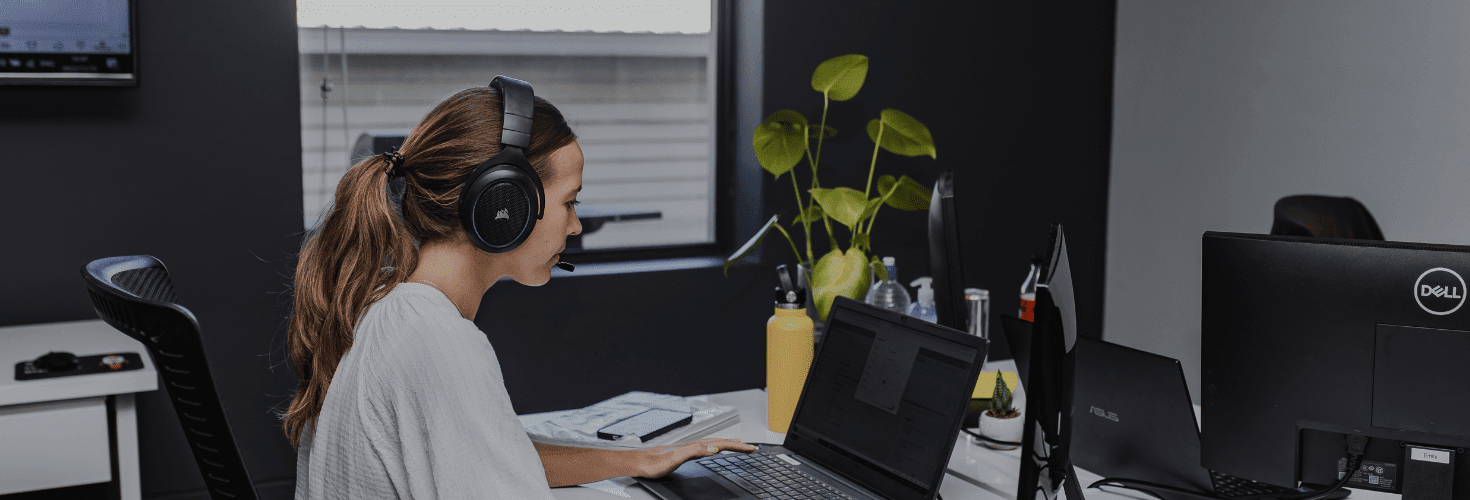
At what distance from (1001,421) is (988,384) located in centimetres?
26

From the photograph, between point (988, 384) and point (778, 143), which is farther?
point (778, 143)

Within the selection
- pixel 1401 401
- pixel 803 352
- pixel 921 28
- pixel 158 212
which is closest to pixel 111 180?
pixel 158 212

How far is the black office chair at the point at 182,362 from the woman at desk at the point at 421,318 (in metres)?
0.12

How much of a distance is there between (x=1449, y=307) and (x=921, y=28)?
208cm

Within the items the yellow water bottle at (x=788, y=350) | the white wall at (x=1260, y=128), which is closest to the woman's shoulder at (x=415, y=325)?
the yellow water bottle at (x=788, y=350)

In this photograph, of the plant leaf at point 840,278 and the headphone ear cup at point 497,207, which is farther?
the plant leaf at point 840,278

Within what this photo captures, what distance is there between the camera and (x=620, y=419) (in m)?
1.68

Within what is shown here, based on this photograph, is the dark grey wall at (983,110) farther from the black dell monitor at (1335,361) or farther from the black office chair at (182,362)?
the black office chair at (182,362)

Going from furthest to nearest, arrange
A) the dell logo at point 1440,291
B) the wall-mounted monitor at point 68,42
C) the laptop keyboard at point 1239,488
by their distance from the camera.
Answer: the wall-mounted monitor at point 68,42
the laptop keyboard at point 1239,488
the dell logo at point 1440,291

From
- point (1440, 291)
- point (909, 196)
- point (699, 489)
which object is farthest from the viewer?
point (909, 196)

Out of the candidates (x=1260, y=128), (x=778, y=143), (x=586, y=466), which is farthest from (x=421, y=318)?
(x=1260, y=128)

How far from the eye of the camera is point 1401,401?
3.93 feet

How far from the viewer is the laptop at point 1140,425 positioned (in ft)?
4.61

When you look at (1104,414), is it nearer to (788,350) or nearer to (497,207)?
(788,350)
